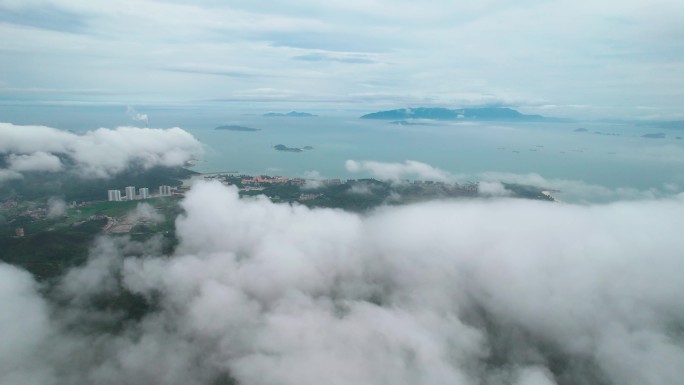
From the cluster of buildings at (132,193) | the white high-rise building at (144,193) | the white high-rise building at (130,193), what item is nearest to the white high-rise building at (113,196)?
the cluster of buildings at (132,193)

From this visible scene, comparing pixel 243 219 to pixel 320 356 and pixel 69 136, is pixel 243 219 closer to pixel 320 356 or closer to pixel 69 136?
pixel 320 356

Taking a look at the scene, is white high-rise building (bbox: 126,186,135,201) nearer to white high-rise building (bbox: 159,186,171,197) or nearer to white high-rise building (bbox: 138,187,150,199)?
white high-rise building (bbox: 138,187,150,199)

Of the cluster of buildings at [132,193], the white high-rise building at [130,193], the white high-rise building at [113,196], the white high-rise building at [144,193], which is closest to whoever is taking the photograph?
→ the white high-rise building at [113,196]

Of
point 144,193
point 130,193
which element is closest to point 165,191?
point 144,193

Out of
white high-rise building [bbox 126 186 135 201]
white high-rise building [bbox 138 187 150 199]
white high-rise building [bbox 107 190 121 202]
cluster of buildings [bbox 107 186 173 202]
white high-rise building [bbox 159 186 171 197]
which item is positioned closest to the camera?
white high-rise building [bbox 107 190 121 202]

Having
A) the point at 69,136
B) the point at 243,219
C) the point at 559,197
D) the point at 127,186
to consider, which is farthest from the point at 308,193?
the point at 69,136

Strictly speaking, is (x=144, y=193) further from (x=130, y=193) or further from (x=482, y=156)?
(x=482, y=156)

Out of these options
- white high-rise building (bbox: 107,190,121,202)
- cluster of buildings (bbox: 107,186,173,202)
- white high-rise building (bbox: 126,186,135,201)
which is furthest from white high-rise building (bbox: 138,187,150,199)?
white high-rise building (bbox: 107,190,121,202)

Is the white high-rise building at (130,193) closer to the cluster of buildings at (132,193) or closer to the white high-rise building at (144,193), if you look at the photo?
the cluster of buildings at (132,193)
